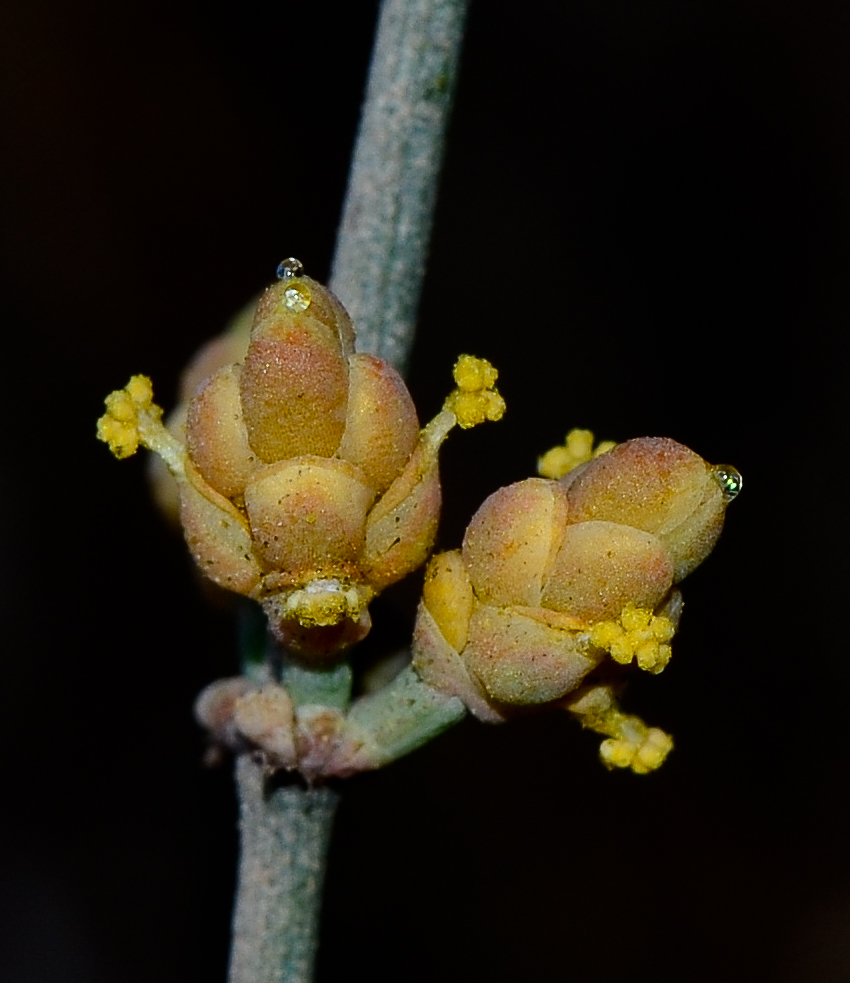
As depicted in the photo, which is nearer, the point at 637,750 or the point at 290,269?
the point at 290,269

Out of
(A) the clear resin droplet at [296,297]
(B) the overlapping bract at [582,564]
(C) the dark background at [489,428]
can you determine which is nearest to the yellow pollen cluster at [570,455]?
(B) the overlapping bract at [582,564]

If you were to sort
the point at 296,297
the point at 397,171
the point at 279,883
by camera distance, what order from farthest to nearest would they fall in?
the point at 397,171, the point at 279,883, the point at 296,297

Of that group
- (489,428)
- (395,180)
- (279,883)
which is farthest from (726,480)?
(489,428)

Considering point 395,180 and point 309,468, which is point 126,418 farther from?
point 395,180

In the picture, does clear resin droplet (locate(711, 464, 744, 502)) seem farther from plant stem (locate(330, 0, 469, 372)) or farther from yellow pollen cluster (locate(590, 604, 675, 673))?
plant stem (locate(330, 0, 469, 372))

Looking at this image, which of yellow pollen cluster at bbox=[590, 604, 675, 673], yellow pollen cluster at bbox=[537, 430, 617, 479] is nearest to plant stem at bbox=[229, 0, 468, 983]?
yellow pollen cluster at bbox=[537, 430, 617, 479]

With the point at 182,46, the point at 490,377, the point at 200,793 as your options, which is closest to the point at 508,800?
the point at 200,793

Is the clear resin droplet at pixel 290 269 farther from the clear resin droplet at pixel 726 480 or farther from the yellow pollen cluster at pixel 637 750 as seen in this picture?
the yellow pollen cluster at pixel 637 750

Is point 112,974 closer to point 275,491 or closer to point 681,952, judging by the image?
point 681,952
